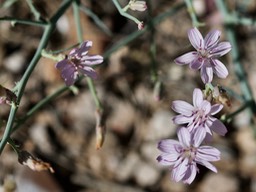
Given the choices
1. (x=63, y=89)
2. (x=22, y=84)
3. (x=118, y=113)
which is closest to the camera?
(x=22, y=84)

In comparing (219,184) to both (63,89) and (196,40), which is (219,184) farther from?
(196,40)

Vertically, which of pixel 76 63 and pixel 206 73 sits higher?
pixel 76 63

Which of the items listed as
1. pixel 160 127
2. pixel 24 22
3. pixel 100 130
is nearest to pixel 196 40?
pixel 100 130

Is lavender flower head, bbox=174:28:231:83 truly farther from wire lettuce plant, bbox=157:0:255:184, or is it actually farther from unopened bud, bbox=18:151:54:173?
unopened bud, bbox=18:151:54:173

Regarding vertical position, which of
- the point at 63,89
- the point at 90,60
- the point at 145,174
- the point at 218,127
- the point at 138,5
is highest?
the point at 138,5

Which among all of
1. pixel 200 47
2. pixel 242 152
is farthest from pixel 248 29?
pixel 200 47

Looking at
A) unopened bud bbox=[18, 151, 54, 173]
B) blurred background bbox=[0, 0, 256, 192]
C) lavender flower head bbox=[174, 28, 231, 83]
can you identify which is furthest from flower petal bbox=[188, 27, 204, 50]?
blurred background bbox=[0, 0, 256, 192]

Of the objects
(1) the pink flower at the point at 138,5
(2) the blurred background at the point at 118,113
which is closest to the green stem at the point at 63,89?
(1) the pink flower at the point at 138,5
